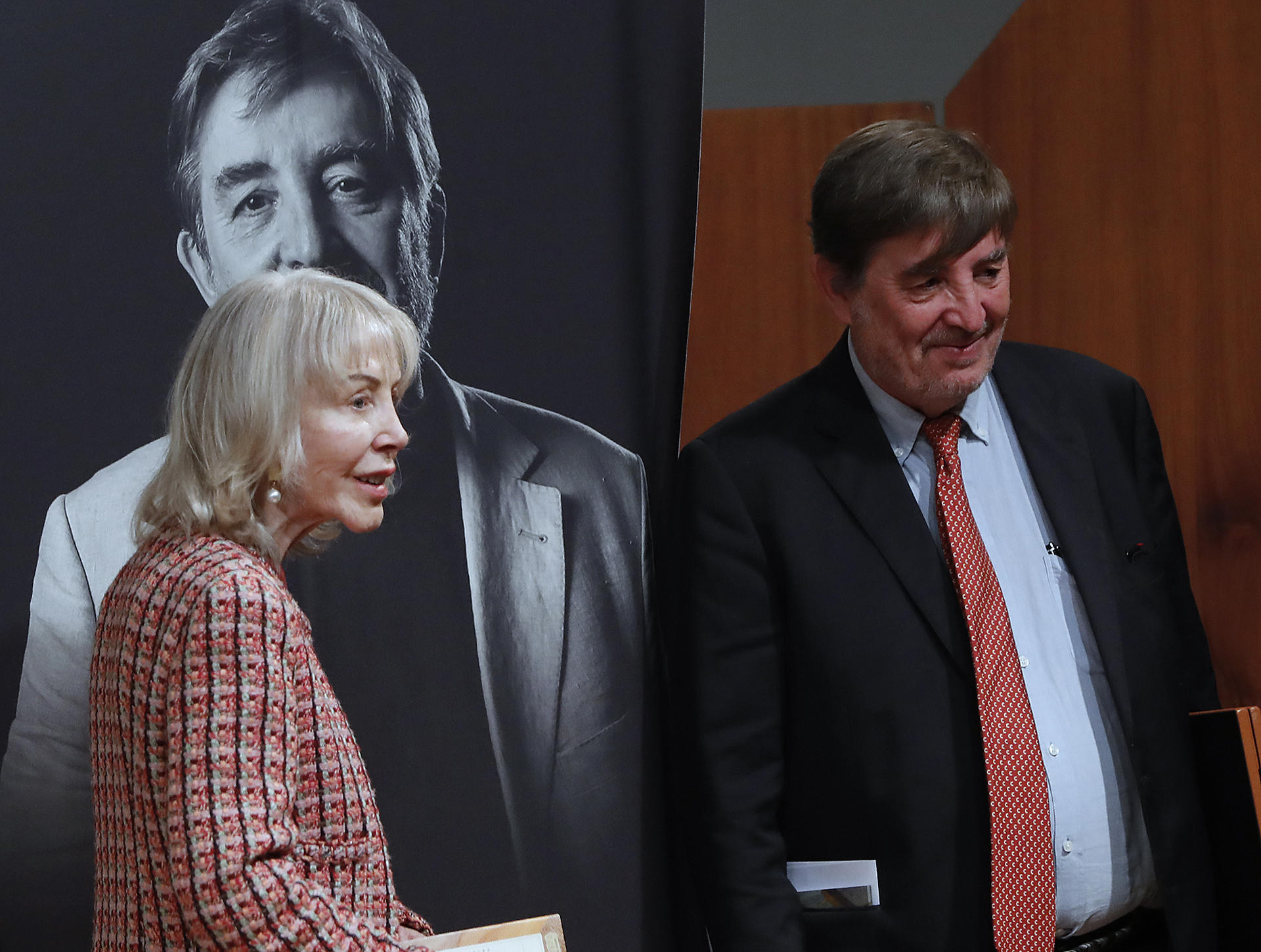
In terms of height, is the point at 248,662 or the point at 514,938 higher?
the point at 248,662

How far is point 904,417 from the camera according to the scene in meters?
1.99

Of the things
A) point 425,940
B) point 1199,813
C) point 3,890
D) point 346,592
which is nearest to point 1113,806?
point 1199,813

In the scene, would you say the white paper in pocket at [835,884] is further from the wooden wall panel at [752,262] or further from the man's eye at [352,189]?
the man's eye at [352,189]

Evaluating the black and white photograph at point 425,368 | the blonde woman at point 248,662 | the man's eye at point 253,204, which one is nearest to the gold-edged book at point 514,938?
the blonde woman at point 248,662

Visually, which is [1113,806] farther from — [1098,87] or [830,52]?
[830,52]

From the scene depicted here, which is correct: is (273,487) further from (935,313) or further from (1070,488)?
(1070,488)

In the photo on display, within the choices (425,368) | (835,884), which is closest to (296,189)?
(425,368)

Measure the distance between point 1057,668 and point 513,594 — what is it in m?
0.86

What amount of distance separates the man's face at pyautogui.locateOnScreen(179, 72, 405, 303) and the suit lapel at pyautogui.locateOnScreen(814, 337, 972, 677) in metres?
0.74

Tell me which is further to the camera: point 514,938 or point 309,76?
point 309,76

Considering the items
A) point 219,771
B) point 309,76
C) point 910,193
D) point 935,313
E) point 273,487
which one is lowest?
point 219,771

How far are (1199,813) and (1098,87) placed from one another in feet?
4.23

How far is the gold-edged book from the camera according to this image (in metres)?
1.62

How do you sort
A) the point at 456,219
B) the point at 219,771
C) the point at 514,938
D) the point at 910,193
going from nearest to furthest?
the point at 219,771
the point at 514,938
the point at 910,193
the point at 456,219
